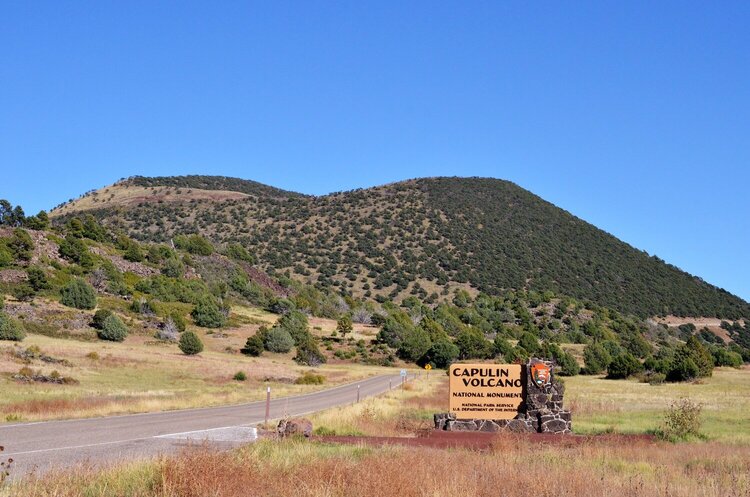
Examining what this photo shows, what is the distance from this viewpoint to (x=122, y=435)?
17.6m

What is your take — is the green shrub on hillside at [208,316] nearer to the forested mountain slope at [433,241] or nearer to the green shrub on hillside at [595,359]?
the forested mountain slope at [433,241]

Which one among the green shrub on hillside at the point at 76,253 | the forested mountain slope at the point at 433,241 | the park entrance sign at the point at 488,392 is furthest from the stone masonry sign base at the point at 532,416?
the forested mountain slope at the point at 433,241

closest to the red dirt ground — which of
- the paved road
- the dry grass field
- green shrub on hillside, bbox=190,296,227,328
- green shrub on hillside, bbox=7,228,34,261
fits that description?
the dry grass field

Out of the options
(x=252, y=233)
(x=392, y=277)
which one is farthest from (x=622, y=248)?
(x=252, y=233)

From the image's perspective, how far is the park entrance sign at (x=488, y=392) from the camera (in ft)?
70.9

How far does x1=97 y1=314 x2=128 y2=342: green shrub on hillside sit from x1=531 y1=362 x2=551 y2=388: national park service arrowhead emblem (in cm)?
4443

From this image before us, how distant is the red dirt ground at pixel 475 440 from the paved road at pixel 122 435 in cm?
294

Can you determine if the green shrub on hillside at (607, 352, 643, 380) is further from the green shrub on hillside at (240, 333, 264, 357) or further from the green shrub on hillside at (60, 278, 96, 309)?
the green shrub on hillside at (60, 278, 96, 309)

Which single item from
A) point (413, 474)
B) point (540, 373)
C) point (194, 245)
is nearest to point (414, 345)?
point (194, 245)

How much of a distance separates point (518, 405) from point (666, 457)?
7.79 metres

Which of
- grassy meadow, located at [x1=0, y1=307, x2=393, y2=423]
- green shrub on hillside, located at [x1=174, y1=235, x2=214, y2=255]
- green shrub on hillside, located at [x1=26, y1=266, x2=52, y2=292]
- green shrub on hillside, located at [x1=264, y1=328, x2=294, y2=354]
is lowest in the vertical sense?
grassy meadow, located at [x1=0, y1=307, x2=393, y2=423]

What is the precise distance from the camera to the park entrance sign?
21.6 meters

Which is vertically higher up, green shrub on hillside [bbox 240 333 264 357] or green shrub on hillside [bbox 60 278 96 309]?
green shrub on hillside [bbox 60 278 96 309]

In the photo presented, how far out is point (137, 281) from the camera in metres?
77.7
